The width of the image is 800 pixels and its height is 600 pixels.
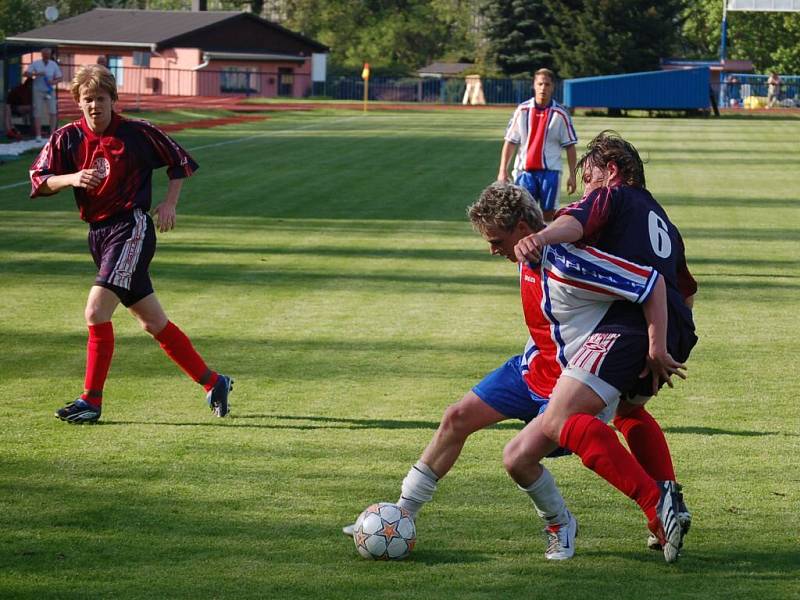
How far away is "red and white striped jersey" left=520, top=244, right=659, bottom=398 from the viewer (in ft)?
16.2

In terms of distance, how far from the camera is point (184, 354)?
7789 millimetres

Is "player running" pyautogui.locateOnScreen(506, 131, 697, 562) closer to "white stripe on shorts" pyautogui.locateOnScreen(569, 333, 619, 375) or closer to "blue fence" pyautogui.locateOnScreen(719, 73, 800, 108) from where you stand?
"white stripe on shorts" pyautogui.locateOnScreen(569, 333, 619, 375)

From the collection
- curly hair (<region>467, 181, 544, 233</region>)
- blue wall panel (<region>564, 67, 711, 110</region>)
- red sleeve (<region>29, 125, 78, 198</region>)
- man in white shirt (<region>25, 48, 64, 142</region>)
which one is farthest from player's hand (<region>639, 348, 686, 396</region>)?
blue wall panel (<region>564, 67, 711, 110</region>)

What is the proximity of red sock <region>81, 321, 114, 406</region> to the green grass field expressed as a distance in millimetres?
206

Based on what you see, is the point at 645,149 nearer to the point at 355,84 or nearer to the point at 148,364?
the point at 148,364

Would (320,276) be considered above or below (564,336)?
below

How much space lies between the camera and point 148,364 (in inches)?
367

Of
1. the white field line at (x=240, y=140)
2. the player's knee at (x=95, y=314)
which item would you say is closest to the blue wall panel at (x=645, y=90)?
the white field line at (x=240, y=140)

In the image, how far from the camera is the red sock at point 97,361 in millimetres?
7543

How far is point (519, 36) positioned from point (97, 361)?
240 feet

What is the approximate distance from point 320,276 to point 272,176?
11.3 m

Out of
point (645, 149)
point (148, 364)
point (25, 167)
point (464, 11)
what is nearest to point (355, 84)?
point (464, 11)

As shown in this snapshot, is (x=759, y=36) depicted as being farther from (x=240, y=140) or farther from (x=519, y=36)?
(x=240, y=140)

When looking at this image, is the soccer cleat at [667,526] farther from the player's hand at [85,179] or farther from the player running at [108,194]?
the player's hand at [85,179]
